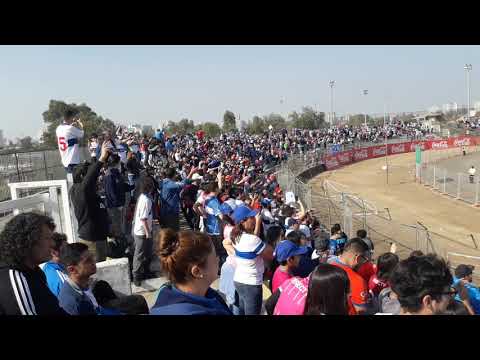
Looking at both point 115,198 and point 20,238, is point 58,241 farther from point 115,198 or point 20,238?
point 115,198

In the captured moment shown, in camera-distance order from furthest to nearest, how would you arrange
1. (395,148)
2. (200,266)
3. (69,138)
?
(395,148)
(69,138)
(200,266)

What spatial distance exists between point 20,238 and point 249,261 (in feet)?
8.86

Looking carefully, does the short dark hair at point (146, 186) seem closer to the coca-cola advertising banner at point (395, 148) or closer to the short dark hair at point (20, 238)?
the short dark hair at point (20, 238)

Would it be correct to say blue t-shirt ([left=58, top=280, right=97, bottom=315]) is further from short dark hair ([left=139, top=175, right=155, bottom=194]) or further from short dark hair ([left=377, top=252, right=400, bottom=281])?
short dark hair ([left=139, top=175, right=155, bottom=194])

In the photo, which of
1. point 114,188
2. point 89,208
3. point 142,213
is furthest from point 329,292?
point 114,188

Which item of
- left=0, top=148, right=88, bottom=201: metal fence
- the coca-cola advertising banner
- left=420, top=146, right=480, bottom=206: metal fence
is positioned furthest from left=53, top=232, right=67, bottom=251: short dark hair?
the coca-cola advertising banner

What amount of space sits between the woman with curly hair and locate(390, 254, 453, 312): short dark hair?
6.43ft

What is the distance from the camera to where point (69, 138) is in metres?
6.82

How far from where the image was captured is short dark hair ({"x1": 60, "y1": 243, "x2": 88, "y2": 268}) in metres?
3.51

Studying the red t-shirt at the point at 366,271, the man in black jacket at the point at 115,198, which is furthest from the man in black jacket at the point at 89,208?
the red t-shirt at the point at 366,271

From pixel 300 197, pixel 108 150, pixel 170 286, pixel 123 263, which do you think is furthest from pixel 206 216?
pixel 300 197

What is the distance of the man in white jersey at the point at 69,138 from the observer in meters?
6.73

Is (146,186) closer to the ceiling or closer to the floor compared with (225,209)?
closer to the ceiling
